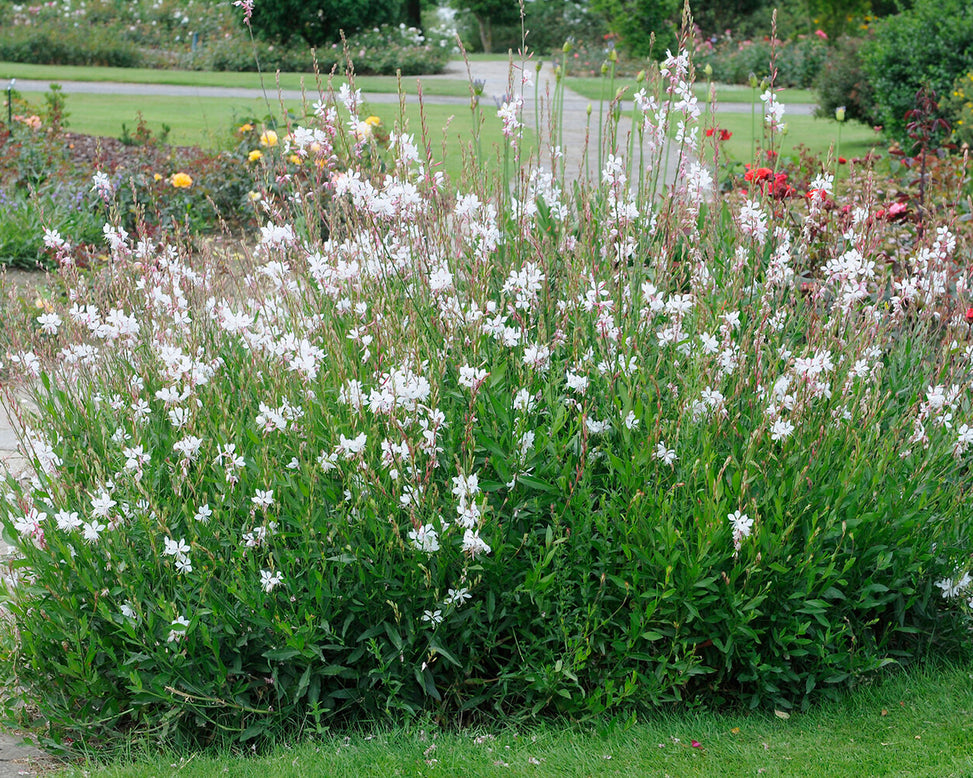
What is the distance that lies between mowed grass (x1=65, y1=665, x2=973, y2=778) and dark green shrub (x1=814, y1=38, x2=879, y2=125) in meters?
13.2

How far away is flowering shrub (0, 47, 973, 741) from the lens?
2904 millimetres

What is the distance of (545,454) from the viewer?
3.22 m

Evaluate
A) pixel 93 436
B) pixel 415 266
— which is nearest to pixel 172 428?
pixel 93 436

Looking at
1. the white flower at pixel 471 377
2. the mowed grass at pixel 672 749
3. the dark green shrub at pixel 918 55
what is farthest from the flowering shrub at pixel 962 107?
the white flower at pixel 471 377

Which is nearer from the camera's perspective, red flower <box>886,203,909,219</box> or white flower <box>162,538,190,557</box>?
white flower <box>162,538,190,557</box>

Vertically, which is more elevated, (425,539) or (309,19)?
(309,19)

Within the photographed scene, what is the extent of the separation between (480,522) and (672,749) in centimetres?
88

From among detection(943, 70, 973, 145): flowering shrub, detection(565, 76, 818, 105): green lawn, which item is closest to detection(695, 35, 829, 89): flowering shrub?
detection(565, 76, 818, 105): green lawn

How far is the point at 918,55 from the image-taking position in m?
12.9

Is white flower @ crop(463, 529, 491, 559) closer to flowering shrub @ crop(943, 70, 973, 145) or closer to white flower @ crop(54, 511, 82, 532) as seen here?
white flower @ crop(54, 511, 82, 532)

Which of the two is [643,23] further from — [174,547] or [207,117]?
[174,547]

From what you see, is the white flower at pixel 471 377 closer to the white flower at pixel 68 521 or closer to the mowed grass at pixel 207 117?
the white flower at pixel 68 521

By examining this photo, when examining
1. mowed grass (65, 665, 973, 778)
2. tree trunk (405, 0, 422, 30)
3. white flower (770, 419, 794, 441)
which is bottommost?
mowed grass (65, 665, 973, 778)

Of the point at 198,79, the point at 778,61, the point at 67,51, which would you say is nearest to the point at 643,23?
the point at 778,61
